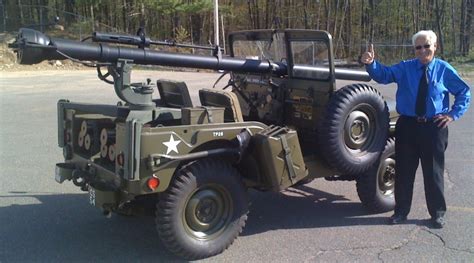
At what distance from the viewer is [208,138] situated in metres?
4.23

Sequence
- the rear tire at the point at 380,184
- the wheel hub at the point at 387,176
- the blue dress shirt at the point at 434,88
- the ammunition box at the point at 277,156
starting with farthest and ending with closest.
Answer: the wheel hub at the point at 387,176 < the rear tire at the point at 380,184 < the blue dress shirt at the point at 434,88 < the ammunition box at the point at 277,156

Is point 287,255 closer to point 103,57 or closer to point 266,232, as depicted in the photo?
Answer: point 266,232

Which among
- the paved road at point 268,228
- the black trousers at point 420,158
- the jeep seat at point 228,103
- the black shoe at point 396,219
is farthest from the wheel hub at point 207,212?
the black trousers at point 420,158

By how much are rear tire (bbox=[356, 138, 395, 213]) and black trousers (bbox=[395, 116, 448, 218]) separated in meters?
0.22

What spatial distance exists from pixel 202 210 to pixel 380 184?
2195 millimetres

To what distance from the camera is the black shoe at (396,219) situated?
5270mm

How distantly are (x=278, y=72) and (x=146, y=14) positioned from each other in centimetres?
3360

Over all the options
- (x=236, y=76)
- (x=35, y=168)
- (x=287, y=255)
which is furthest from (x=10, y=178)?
(x=287, y=255)

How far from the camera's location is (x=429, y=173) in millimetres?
5180

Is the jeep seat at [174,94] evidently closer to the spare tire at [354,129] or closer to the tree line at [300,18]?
the spare tire at [354,129]

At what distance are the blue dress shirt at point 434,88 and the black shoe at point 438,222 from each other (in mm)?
1004

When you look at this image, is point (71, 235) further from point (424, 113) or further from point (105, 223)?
point (424, 113)

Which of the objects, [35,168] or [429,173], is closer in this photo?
[429,173]

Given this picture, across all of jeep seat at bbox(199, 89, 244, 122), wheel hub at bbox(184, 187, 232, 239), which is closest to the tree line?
jeep seat at bbox(199, 89, 244, 122)
